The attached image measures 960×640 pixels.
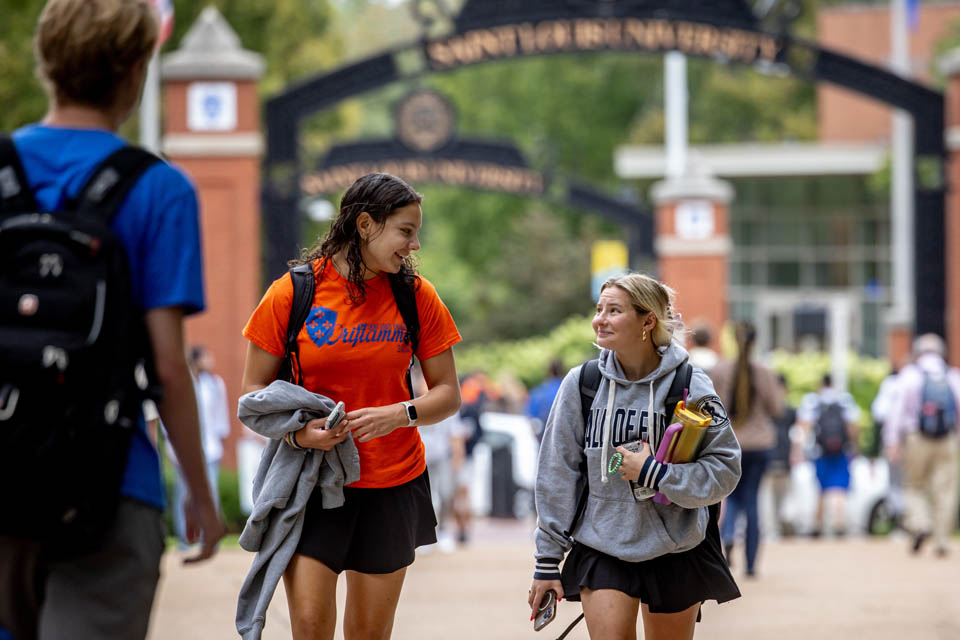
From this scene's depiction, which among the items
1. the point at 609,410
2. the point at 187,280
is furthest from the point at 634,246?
the point at 187,280

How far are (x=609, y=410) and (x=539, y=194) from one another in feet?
51.1

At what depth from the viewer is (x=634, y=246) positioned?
815 inches

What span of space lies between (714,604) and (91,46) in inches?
293

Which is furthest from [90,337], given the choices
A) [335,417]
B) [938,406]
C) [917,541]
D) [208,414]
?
[917,541]

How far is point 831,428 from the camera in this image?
15258mm

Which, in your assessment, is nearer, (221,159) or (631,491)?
(631,491)

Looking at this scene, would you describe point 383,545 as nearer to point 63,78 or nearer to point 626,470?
point 626,470

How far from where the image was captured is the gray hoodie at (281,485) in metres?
4.42

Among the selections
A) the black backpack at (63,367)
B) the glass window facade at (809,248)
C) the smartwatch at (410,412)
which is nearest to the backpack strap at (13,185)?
the black backpack at (63,367)

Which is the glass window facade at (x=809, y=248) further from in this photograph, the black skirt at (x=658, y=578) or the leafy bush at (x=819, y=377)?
the black skirt at (x=658, y=578)

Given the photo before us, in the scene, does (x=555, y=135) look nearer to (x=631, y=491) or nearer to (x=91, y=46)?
(x=631, y=491)

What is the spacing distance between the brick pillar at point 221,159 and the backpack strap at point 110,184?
1379cm

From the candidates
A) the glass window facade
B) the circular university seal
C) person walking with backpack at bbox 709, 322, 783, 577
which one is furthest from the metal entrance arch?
the glass window facade

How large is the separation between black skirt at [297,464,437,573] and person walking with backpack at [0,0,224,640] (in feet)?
4.27
